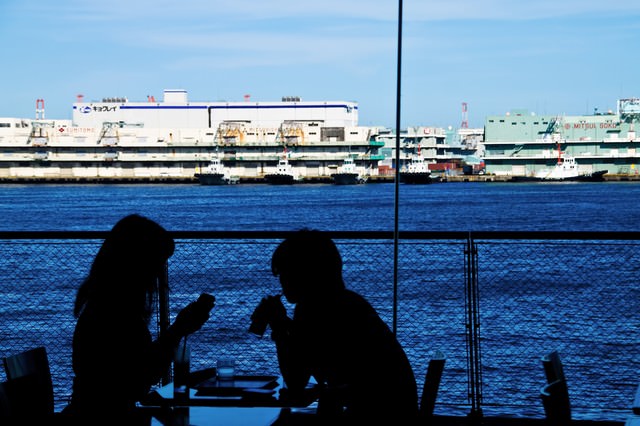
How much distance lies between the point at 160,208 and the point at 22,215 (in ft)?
24.5

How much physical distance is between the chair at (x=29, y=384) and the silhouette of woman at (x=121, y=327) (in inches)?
3.3

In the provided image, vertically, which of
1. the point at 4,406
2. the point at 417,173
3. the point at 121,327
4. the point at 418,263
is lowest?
the point at 417,173

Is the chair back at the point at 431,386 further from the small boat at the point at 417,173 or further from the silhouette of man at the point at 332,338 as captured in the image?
the small boat at the point at 417,173

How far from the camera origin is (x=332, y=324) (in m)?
2.35

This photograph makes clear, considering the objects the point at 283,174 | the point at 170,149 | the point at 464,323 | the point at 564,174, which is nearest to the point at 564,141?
the point at 564,174

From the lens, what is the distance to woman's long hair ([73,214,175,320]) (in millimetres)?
2295

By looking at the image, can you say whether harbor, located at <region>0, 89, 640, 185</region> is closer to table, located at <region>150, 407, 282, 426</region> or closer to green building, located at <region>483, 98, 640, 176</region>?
green building, located at <region>483, 98, 640, 176</region>

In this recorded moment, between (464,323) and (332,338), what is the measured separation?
1.73 metres

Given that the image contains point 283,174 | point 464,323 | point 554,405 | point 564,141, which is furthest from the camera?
point 564,141

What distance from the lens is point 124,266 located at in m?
2.31

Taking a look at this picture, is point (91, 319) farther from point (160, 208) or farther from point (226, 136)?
point (226, 136)

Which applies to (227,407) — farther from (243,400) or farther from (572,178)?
(572,178)

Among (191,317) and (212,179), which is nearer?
(191,317)

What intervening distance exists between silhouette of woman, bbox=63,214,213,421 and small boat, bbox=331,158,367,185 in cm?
8829
